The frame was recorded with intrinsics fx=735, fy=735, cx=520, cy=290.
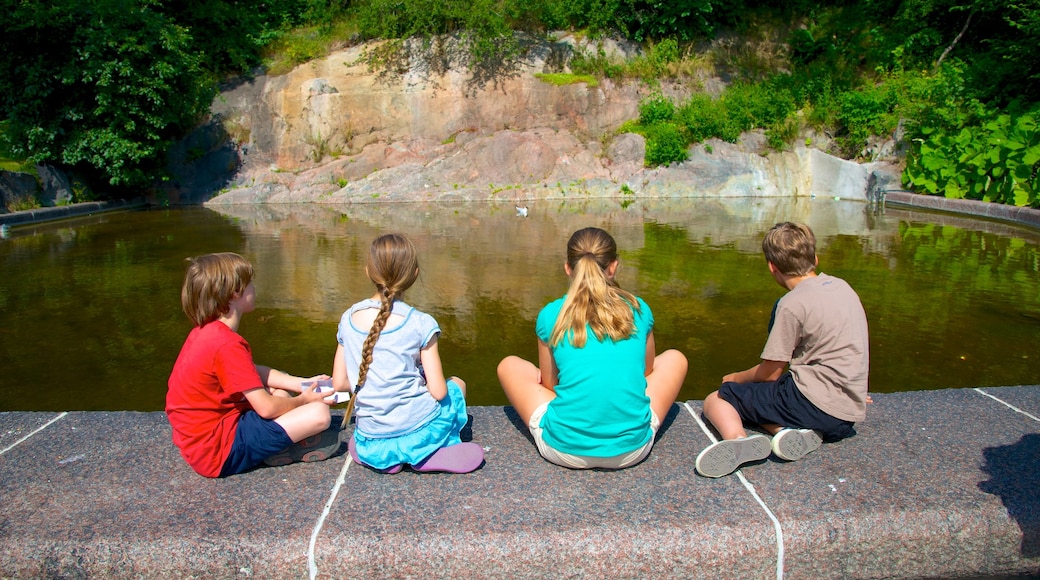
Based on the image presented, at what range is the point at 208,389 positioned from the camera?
10.4 ft

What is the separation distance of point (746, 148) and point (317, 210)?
39.5ft

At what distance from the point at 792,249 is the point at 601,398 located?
1299mm

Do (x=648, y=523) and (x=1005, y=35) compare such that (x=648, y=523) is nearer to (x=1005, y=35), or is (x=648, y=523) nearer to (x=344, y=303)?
(x=344, y=303)

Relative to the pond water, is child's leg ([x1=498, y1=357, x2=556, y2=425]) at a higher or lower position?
higher

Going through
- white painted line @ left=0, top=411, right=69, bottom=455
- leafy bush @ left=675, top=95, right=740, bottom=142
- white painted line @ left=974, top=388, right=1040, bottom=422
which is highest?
leafy bush @ left=675, top=95, right=740, bottom=142

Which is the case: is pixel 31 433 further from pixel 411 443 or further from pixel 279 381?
pixel 411 443

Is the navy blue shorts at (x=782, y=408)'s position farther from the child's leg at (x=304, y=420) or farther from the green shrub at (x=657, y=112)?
the green shrub at (x=657, y=112)

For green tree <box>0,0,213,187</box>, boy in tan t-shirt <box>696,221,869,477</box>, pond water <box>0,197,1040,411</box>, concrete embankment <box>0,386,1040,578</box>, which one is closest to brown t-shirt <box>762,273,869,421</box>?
boy in tan t-shirt <box>696,221,869,477</box>

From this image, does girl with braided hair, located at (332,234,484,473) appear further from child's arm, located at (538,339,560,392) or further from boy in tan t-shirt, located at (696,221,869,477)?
boy in tan t-shirt, located at (696,221,869,477)

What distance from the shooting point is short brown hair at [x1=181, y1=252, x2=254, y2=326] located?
10.4 feet

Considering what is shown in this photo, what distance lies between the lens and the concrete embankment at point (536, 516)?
8.90 ft

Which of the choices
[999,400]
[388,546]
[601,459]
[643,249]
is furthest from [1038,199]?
[388,546]

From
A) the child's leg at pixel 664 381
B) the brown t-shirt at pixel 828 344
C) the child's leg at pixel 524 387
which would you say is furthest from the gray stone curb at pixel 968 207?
the child's leg at pixel 524 387

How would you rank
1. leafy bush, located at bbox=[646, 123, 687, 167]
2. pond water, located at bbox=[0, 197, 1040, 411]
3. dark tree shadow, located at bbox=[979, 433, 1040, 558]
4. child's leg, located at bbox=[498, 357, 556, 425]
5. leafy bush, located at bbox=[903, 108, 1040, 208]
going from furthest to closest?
1. leafy bush, located at bbox=[646, 123, 687, 167]
2. leafy bush, located at bbox=[903, 108, 1040, 208]
3. pond water, located at bbox=[0, 197, 1040, 411]
4. child's leg, located at bbox=[498, 357, 556, 425]
5. dark tree shadow, located at bbox=[979, 433, 1040, 558]
